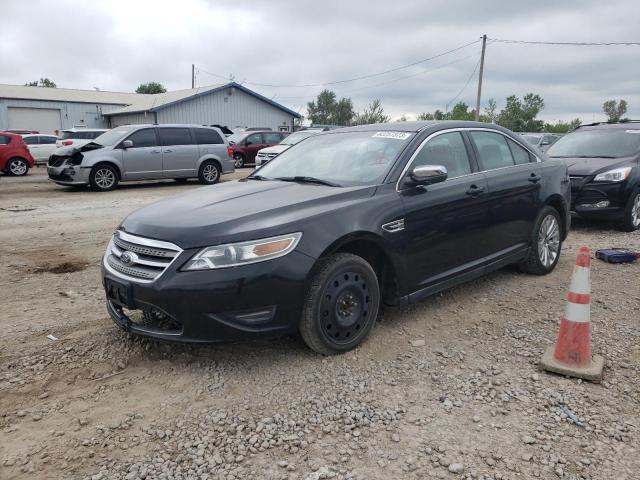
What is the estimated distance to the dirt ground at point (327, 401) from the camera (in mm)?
2592

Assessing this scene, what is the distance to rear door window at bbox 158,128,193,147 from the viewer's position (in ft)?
48.1

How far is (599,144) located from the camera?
883 cm

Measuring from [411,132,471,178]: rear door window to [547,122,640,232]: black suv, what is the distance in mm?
4207

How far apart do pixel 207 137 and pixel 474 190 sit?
A: 40.6 ft

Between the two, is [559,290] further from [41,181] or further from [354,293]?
[41,181]

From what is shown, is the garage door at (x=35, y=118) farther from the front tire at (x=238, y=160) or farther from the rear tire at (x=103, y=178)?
the rear tire at (x=103, y=178)

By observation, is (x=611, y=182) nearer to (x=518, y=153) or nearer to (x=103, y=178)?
(x=518, y=153)

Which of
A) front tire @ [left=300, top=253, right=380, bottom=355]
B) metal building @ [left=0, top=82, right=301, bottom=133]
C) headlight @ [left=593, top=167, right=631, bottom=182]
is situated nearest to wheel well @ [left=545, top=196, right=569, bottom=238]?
headlight @ [left=593, top=167, right=631, bottom=182]

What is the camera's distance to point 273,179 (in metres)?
4.54

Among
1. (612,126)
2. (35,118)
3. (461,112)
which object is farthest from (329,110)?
(612,126)

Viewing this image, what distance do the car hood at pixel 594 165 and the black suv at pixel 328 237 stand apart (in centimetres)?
333

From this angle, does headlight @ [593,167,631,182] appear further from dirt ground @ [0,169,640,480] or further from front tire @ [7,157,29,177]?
front tire @ [7,157,29,177]

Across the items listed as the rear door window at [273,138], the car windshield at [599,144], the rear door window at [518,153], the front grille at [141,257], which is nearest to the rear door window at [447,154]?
the rear door window at [518,153]

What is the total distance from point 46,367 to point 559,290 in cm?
448
